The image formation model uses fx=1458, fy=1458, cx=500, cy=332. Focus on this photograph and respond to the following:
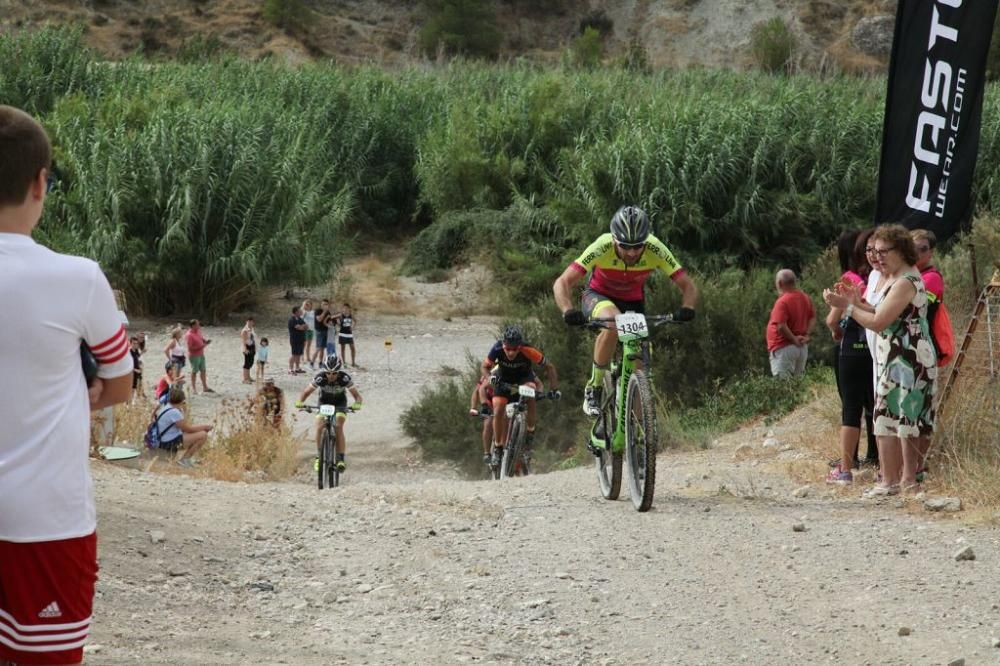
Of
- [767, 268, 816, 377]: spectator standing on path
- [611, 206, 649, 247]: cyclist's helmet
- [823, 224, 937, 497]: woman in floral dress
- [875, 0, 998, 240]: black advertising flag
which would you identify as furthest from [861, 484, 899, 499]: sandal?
[767, 268, 816, 377]: spectator standing on path

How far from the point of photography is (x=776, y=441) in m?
12.3

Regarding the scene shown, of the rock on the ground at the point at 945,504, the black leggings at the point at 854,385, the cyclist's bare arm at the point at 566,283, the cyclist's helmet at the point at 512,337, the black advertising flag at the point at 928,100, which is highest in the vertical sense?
the black advertising flag at the point at 928,100

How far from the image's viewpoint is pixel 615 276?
9344mm

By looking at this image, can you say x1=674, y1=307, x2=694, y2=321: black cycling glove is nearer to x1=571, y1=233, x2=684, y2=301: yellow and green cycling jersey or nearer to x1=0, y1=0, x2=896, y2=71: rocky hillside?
x1=571, y1=233, x2=684, y2=301: yellow and green cycling jersey

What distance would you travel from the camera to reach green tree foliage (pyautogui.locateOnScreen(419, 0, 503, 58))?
2950 inches

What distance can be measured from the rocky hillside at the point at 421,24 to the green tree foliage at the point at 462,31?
3.28 feet

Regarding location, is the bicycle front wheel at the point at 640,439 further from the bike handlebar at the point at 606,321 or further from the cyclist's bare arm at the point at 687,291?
the cyclist's bare arm at the point at 687,291

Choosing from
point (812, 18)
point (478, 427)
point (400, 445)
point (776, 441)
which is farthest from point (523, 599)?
point (812, 18)

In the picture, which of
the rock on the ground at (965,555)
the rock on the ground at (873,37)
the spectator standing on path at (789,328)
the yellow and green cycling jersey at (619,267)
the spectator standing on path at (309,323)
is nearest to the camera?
the rock on the ground at (965,555)

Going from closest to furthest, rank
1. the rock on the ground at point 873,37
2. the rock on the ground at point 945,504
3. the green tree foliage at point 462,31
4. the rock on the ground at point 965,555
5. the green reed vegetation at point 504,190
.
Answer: the rock on the ground at point 965,555
the rock on the ground at point 945,504
the green reed vegetation at point 504,190
the rock on the ground at point 873,37
the green tree foliage at point 462,31

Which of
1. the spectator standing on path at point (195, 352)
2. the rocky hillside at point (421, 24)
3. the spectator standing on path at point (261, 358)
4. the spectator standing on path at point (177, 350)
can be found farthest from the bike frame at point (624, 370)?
the rocky hillside at point (421, 24)

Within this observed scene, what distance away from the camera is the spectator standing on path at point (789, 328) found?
566 inches

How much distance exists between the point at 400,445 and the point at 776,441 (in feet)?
31.9

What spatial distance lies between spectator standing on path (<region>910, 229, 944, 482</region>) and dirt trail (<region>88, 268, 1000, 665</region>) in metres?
0.57
